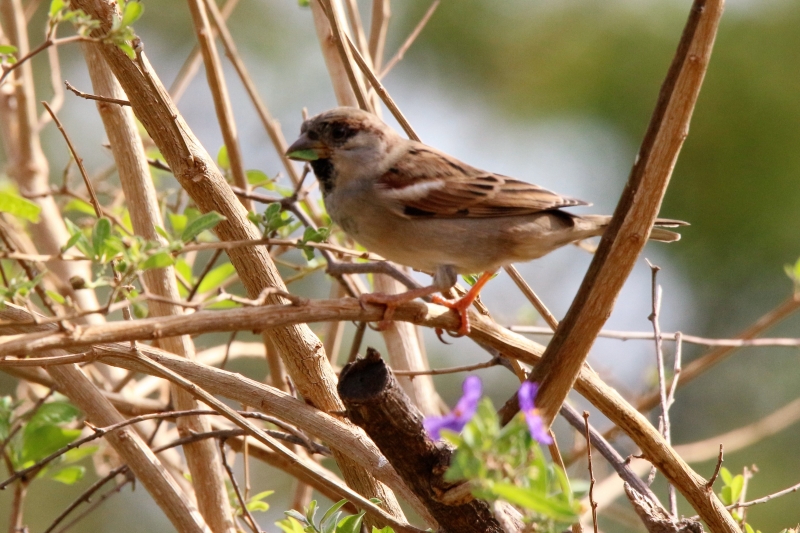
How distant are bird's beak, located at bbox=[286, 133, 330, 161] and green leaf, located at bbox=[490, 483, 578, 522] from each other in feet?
7.81

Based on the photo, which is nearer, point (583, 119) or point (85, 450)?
point (85, 450)

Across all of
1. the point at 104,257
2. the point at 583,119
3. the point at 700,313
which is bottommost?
the point at 700,313

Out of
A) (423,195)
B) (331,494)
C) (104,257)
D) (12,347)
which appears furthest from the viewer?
(423,195)

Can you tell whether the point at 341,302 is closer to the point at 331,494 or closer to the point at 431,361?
the point at 331,494

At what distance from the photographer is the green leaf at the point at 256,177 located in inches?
147

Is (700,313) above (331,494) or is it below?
below

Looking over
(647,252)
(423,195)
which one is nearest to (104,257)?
(423,195)

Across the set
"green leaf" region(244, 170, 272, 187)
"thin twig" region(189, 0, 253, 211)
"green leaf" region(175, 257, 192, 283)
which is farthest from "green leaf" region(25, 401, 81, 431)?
"green leaf" region(244, 170, 272, 187)

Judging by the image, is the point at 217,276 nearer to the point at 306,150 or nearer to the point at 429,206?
the point at 306,150

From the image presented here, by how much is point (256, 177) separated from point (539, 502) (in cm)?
274

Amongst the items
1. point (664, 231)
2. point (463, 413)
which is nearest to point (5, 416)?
point (463, 413)

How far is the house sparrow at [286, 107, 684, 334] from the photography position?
3.36 metres

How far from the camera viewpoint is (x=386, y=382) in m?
2.12

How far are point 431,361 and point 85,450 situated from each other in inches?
240
